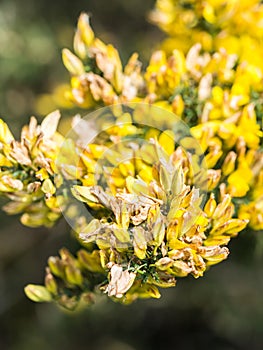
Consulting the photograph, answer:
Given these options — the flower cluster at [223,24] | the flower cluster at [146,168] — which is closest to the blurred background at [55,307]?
the flower cluster at [223,24]

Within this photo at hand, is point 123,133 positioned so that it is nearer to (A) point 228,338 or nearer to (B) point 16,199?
(B) point 16,199

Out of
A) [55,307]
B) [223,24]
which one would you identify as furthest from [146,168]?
[55,307]

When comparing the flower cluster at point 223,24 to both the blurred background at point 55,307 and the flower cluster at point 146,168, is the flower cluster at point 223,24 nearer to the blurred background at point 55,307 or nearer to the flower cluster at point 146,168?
the flower cluster at point 146,168

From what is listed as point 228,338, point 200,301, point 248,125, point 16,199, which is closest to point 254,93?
point 248,125

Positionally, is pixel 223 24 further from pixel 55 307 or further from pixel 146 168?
pixel 55 307

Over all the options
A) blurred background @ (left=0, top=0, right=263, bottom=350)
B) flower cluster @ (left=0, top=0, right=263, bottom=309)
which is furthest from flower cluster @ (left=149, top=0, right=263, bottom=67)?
blurred background @ (left=0, top=0, right=263, bottom=350)
